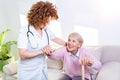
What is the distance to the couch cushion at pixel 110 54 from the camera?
8.43ft

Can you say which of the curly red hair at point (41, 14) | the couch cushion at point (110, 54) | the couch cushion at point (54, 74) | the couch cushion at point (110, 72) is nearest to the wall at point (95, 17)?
the couch cushion at point (110, 54)

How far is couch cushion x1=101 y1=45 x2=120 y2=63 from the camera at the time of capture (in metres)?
2.57

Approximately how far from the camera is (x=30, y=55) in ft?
5.61

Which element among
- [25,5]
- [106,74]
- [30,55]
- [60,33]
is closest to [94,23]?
[60,33]

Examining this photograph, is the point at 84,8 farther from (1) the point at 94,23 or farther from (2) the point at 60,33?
(2) the point at 60,33

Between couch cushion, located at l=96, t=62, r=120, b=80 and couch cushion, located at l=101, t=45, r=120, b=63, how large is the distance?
143 mm

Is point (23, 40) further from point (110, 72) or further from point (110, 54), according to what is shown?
point (110, 54)

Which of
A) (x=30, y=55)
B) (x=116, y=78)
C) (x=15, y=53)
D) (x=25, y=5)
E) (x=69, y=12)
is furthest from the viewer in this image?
(x=15, y=53)

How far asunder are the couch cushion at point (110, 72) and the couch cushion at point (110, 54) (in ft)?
0.47

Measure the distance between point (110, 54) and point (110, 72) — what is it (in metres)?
0.48

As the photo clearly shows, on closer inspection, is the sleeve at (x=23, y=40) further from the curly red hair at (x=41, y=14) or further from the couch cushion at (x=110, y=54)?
the couch cushion at (x=110, y=54)

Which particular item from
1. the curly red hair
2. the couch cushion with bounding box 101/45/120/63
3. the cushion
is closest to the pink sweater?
the cushion

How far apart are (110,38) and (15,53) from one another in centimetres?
163

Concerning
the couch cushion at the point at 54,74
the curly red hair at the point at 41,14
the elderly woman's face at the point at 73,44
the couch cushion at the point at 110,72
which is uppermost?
the curly red hair at the point at 41,14
